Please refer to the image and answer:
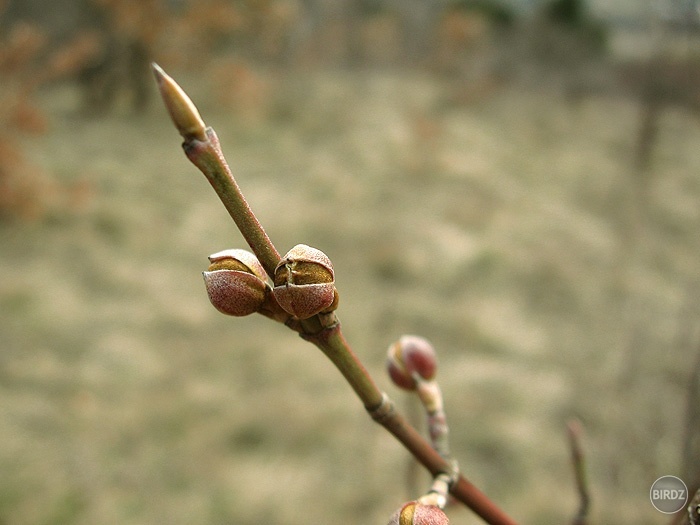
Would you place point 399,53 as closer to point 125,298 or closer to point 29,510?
point 125,298

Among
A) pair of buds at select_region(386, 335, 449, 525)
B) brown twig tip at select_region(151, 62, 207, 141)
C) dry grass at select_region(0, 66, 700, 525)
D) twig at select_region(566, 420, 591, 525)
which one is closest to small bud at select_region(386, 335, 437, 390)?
pair of buds at select_region(386, 335, 449, 525)

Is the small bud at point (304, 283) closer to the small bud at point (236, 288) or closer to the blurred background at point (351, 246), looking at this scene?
the small bud at point (236, 288)

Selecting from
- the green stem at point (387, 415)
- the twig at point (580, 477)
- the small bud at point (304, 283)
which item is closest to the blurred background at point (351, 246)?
the twig at point (580, 477)

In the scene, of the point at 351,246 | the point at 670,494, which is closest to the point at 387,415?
the point at 670,494

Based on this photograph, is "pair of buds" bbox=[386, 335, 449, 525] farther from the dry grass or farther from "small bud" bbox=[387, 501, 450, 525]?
the dry grass

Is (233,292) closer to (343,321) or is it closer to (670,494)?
(670,494)

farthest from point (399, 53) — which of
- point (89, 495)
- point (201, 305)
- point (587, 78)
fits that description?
point (89, 495)
